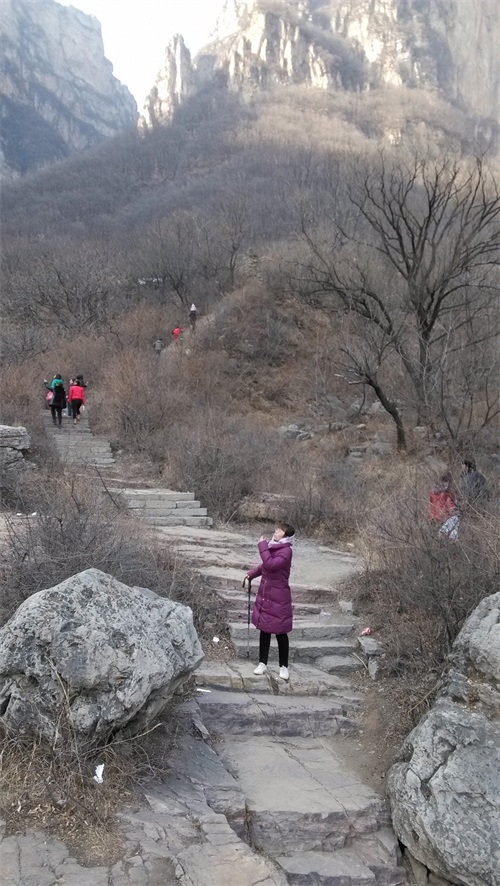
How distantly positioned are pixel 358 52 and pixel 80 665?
89.7 m

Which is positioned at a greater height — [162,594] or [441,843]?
[162,594]

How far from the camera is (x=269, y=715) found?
19.1 ft

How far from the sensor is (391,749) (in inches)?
221

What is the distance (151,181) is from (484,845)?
201ft

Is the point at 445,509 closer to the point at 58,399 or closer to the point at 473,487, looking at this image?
the point at 473,487

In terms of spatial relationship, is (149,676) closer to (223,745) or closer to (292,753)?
(223,745)

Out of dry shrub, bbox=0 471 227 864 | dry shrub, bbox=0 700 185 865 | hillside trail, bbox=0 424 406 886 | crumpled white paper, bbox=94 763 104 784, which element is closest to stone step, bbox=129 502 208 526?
dry shrub, bbox=0 471 227 864

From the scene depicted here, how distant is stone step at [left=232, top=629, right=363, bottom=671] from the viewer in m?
6.89

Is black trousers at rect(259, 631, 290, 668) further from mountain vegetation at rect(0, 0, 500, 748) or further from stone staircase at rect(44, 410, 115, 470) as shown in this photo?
stone staircase at rect(44, 410, 115, 470)

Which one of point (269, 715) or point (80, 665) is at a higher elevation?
point (80, 665)

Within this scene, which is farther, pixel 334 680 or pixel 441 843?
pixel 334 680

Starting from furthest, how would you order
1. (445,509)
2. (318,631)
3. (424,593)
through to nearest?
(445,509) < (318,631) < (424,593)

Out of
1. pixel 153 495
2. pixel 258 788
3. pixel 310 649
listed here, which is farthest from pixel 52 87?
pixel 258 788

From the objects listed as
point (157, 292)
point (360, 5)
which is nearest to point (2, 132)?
point (360, 5)
